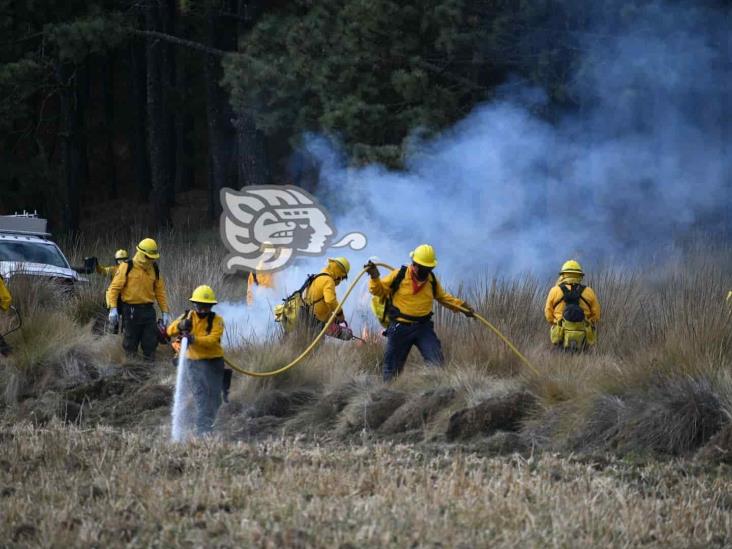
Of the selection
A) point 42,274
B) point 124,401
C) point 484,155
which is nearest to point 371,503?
point 124,401

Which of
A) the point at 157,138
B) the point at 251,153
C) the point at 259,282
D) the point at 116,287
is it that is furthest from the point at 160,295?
the point at 157,138

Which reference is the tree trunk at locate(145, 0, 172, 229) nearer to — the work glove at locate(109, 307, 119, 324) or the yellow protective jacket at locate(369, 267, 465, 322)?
the work glove at locate(109, 307, 119, 324)

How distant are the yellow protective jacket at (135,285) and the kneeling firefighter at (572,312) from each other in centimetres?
453

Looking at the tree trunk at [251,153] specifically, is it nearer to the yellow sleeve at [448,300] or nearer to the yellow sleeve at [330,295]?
the yellow sleeve at [330,295]

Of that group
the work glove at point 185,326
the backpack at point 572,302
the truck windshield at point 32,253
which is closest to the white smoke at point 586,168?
the truck windshield at point 32,253

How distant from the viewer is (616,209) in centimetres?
2045

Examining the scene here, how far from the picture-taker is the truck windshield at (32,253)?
63.2 feet

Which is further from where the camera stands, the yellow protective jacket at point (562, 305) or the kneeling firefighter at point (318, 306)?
the kneeling firefighter at point (318, 306)

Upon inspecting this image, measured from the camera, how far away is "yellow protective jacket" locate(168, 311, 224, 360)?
11281 millimetres

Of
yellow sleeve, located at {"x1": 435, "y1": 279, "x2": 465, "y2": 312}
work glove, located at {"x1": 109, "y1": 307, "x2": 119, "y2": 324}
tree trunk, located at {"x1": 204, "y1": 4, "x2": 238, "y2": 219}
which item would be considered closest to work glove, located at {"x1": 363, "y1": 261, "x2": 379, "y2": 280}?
yellow sleeve, located at {"x1": 435, "y1": 279, "x2": 465, "y2": 312}

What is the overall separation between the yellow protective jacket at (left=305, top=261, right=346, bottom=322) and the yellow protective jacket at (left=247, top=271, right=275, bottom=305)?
2.43m

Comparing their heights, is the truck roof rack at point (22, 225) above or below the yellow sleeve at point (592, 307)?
above

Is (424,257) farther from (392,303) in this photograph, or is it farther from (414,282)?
(392,303)

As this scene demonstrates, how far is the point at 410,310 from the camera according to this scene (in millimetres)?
12578
